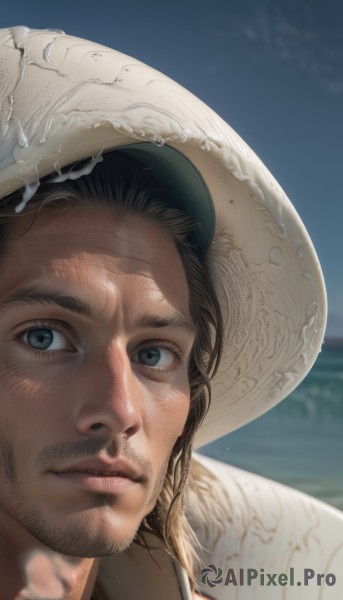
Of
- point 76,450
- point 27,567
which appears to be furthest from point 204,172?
point 27,567

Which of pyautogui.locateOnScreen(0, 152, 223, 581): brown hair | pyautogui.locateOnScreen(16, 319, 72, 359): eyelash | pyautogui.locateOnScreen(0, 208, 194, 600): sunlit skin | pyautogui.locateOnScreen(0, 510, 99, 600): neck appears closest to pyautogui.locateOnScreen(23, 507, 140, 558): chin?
pyautogui.locateOnScreen(0, 208, 194, 600): sunlit skin

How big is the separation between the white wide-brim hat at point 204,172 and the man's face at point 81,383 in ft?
0.43

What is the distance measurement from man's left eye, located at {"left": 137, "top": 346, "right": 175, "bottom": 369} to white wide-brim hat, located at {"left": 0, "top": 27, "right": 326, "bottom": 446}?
0.81 feet

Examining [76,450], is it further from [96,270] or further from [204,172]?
[204,172]

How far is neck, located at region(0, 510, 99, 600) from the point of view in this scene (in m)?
1.20

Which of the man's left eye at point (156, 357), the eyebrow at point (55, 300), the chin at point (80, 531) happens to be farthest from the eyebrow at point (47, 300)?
the chin at point (80, 531)

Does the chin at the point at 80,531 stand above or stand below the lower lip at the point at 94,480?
below

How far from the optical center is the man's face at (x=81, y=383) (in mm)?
1070

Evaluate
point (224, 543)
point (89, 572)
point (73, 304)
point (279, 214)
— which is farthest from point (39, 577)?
point (279, 214)

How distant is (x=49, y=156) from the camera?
1038 mm

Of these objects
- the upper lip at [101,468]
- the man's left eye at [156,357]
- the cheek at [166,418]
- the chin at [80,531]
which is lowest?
the chin at [80,531]

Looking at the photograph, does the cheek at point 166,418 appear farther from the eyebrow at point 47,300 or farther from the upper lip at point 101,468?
the eyebrow at point 47,300

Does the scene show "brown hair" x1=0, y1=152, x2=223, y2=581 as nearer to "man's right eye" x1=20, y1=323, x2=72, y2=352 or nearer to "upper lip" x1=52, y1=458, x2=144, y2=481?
"man's right eye" x1=20, y1=323, x2=72, y2=352

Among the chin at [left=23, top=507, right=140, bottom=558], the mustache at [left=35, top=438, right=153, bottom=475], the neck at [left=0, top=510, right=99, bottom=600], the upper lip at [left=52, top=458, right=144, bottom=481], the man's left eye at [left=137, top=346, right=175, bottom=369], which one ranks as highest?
the man's left eye at [left=137, top=346, right=175, bottom=369]
